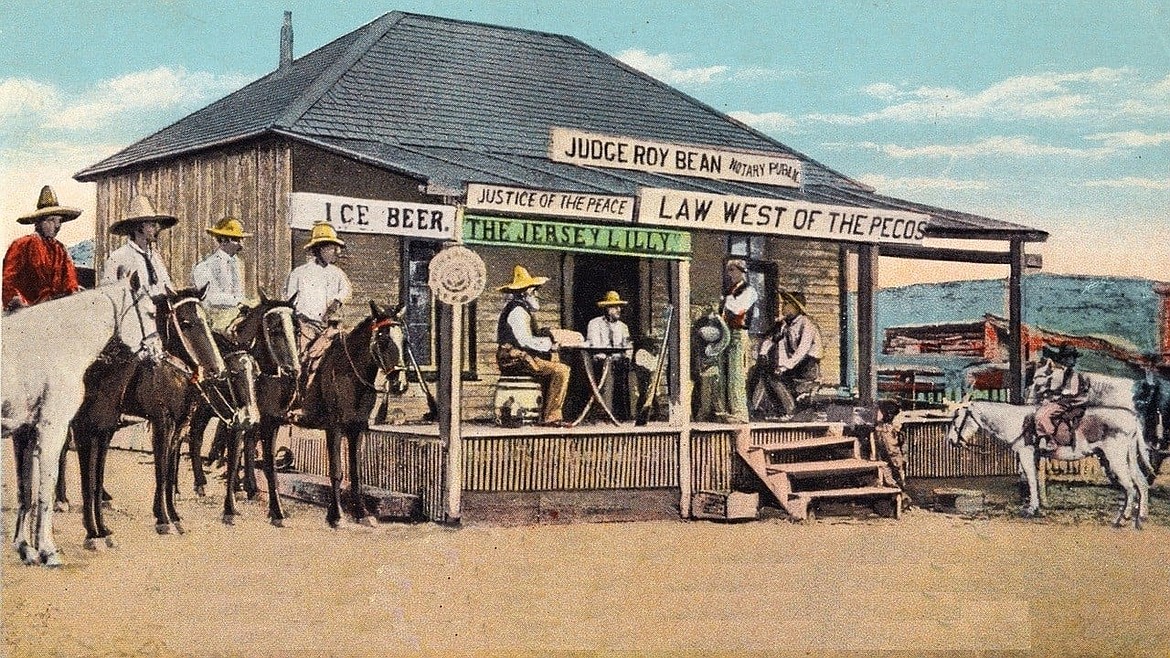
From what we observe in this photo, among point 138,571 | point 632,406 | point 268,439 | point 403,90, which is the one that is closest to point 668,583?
point 632,406

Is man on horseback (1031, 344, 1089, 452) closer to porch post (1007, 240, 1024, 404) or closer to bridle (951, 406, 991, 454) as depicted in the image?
porch post (1007, 240, 1024, 404)

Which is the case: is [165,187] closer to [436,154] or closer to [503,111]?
[436,154]

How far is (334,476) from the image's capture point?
1077 cm

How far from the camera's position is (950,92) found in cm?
1211

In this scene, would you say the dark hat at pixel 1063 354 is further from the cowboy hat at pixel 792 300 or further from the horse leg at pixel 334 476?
the horse leg at pixel 334 476

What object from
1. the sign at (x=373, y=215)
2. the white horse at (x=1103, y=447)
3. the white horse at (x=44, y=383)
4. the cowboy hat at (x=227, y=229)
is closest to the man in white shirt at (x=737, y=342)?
the white horse at (x=1103, y=447)

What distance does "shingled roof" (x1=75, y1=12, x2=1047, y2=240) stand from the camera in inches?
436

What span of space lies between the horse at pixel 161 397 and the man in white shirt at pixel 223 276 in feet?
0.87

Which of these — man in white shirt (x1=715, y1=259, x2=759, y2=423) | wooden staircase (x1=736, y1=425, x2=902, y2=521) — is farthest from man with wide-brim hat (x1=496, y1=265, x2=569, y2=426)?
wooden staircase (x1=736, y1=425, x2=902, y2=521)

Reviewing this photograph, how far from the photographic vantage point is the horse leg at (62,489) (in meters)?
9.84

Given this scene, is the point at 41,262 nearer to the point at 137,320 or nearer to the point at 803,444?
the point at 137,320

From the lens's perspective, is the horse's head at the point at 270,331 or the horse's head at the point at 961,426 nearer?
the horse's head at the point at 270,331

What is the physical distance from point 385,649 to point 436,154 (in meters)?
4.09

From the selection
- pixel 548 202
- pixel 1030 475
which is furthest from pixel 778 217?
pixel 1030 475
